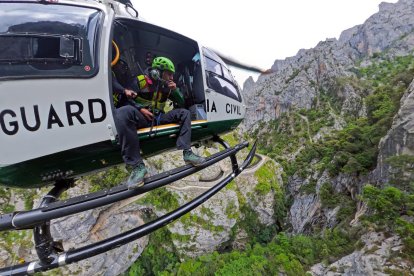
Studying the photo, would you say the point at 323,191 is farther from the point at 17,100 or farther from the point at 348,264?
the point at 17,100

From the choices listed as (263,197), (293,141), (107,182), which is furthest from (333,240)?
(293,141)

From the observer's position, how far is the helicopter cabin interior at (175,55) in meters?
3.95

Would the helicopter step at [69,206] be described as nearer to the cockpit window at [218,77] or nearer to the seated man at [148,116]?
the seated man at [148,116]

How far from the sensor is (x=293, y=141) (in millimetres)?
61062

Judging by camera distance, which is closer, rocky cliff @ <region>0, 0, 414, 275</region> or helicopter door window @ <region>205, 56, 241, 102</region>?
helicopter door window @ <region>205, 56, 241, 102</region>

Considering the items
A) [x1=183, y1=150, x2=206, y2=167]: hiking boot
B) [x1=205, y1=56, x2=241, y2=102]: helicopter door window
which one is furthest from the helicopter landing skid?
[x1=205, y1=56, x2=241, y2=102]: helicopter door window

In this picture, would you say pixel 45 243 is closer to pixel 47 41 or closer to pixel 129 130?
pixel 129 130

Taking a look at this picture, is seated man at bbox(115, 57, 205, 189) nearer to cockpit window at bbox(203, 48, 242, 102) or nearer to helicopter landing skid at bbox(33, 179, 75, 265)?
cockpit window at bbox(203, 48, 242, 102)

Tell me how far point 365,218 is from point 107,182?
2200 cm

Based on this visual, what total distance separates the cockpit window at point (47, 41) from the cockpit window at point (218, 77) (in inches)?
76.0

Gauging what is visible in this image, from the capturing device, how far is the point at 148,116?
2.96 meters

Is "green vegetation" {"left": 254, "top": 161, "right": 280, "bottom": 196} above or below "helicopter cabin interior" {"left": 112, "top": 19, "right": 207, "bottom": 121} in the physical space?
below

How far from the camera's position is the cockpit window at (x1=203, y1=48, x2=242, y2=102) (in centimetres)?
402

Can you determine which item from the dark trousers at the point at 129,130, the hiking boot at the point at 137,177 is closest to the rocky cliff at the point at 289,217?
the dark trousers at the point at 129,130
